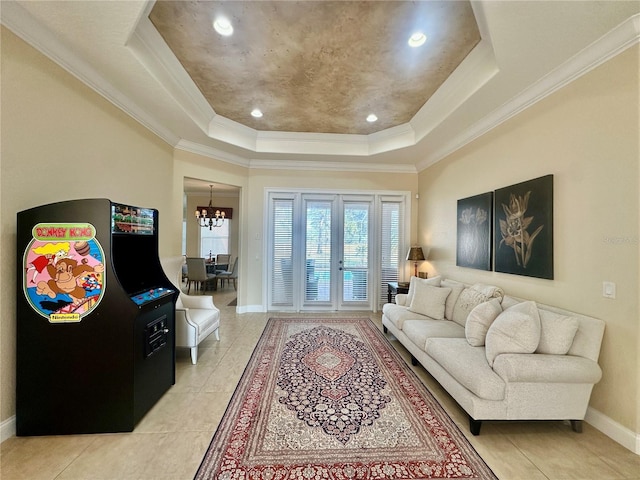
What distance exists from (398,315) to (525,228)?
5.89 ft

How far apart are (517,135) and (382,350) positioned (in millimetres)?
2991

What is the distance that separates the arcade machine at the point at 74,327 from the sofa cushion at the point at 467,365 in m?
2.54

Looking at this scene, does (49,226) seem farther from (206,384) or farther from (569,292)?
(569,292)

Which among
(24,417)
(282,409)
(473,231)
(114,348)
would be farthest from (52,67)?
(473,231)

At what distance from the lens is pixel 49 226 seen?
1932 mm

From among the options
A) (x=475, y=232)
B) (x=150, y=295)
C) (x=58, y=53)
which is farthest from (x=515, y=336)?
(x=58, y=53)

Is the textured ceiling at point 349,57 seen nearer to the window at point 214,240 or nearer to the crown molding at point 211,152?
the crown molding at point 211,152

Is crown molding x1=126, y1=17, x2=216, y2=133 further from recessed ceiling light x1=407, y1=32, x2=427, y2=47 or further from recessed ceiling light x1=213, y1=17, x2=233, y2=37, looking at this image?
recessed ceiling light x1=407, y1=32, x2=427, y2=47

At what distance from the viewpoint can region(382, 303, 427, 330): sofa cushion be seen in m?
3.54

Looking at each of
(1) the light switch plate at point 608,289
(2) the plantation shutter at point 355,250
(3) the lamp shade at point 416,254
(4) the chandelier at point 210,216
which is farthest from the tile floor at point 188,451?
(4) the chandelier at point 210,216

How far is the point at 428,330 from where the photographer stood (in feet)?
9.92

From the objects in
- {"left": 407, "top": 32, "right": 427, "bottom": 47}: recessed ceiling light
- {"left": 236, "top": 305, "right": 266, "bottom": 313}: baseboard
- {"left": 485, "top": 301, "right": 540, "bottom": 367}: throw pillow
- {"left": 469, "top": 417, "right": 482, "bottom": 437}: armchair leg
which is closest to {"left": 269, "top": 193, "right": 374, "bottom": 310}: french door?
{"left": 236, "top": 305, "right": 266, "bottom": 313}: baseboard

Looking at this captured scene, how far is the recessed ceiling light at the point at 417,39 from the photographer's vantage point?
237 centimetres

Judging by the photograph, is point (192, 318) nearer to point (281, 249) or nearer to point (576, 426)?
point (281, 249)
